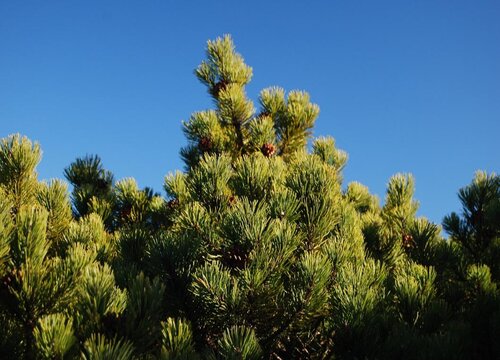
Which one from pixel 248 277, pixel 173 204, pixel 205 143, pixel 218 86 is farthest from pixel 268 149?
pixel 248 277

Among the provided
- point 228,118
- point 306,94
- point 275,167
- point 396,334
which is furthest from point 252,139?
point 396,334

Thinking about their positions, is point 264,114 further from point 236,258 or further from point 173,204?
point 236,258

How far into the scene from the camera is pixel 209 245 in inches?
94.7

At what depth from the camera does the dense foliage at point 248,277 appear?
1.73m

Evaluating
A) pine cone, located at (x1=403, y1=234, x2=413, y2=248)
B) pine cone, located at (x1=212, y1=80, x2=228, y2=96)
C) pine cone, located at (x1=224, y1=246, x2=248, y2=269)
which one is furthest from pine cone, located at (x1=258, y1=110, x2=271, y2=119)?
pine cone, located at (x1=224, y1=246, x2=248, y2=269)

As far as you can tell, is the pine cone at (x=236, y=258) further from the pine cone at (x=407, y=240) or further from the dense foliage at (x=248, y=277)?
A: the pine cone at (x=407, y=240)

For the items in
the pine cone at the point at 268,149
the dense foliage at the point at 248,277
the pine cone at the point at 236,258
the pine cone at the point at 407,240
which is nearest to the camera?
the dense foliage at the point at 248,277

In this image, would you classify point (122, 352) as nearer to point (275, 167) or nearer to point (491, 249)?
point (275, 167)

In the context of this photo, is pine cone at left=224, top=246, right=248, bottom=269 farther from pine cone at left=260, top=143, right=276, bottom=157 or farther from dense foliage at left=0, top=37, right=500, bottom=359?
pine cone at left=260, top=143, right=276, bottom=157

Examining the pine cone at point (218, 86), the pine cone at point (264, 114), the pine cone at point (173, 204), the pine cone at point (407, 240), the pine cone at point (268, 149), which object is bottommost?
the pine cone at point (173, 204)

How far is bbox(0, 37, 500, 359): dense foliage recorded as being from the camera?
1.73 m

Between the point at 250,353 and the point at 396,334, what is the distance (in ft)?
2.27

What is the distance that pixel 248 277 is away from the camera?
6.55 ft

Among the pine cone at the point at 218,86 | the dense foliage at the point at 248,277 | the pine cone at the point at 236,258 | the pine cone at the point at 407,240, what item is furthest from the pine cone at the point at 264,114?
the pine cone at the point at 236,258
